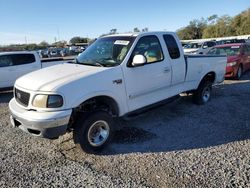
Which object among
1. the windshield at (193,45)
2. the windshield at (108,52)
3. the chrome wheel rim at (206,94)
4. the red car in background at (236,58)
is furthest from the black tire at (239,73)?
the windshield at (193,45)

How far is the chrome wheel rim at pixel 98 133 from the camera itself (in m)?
4.62

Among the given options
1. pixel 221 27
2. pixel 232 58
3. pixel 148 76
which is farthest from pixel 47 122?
pixel 221 27

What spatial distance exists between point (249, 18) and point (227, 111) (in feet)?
246

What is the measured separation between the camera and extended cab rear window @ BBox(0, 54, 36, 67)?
11.0 meters

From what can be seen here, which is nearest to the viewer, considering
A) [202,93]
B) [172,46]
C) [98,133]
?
[98,133]

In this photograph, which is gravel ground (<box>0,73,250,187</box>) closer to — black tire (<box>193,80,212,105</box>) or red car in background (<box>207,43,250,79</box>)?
black tire (<box>193,80,212,105</box>)

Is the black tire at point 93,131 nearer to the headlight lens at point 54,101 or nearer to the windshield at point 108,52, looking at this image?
the headlight lens at point 54,101

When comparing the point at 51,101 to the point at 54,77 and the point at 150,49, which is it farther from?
the point at 150,49

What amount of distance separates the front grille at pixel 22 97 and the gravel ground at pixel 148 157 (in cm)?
94

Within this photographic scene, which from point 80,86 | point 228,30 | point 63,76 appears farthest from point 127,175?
point 228,30

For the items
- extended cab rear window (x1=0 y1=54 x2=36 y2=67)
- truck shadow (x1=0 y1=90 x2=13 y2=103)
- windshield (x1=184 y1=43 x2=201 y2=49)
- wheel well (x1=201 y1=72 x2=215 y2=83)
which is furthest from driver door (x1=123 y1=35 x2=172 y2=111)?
windshield (x1=184 y1=43 x2=201 y2=49)

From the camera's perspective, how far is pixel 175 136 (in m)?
5.42

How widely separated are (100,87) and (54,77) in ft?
2.56

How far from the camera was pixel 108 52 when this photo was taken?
5375 millimetres
